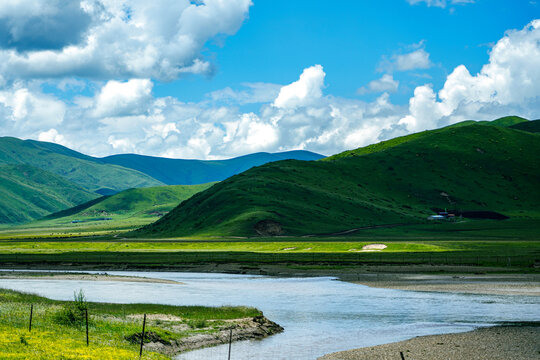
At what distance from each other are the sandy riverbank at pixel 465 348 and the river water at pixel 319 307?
2237 mm

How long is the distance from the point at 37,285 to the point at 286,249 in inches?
3145

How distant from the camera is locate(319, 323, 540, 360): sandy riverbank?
118ft

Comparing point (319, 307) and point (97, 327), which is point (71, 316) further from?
point (319, 307)

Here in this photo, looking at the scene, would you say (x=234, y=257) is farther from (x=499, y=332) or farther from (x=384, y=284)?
(x=499, y=332)

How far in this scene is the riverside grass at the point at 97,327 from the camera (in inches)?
1189

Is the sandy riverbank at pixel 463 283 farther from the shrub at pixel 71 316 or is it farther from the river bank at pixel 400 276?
the shrub at pixel 71 316

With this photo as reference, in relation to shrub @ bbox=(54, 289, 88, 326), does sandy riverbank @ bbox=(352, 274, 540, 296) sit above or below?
above

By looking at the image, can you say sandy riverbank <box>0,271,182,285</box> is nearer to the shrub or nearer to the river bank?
the river bank

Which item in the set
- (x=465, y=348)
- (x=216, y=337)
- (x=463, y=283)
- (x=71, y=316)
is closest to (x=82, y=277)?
(x=71, y=316)

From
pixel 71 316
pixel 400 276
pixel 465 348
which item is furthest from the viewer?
pixel 400 276

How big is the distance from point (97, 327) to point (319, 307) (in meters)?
26.7

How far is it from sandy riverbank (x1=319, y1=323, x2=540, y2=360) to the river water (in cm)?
224

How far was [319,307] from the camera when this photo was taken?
59875 mm

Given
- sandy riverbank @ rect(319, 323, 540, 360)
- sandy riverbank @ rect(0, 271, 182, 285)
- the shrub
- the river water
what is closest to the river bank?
sandy riverbank @ rect(0, 271, 182, 285)
